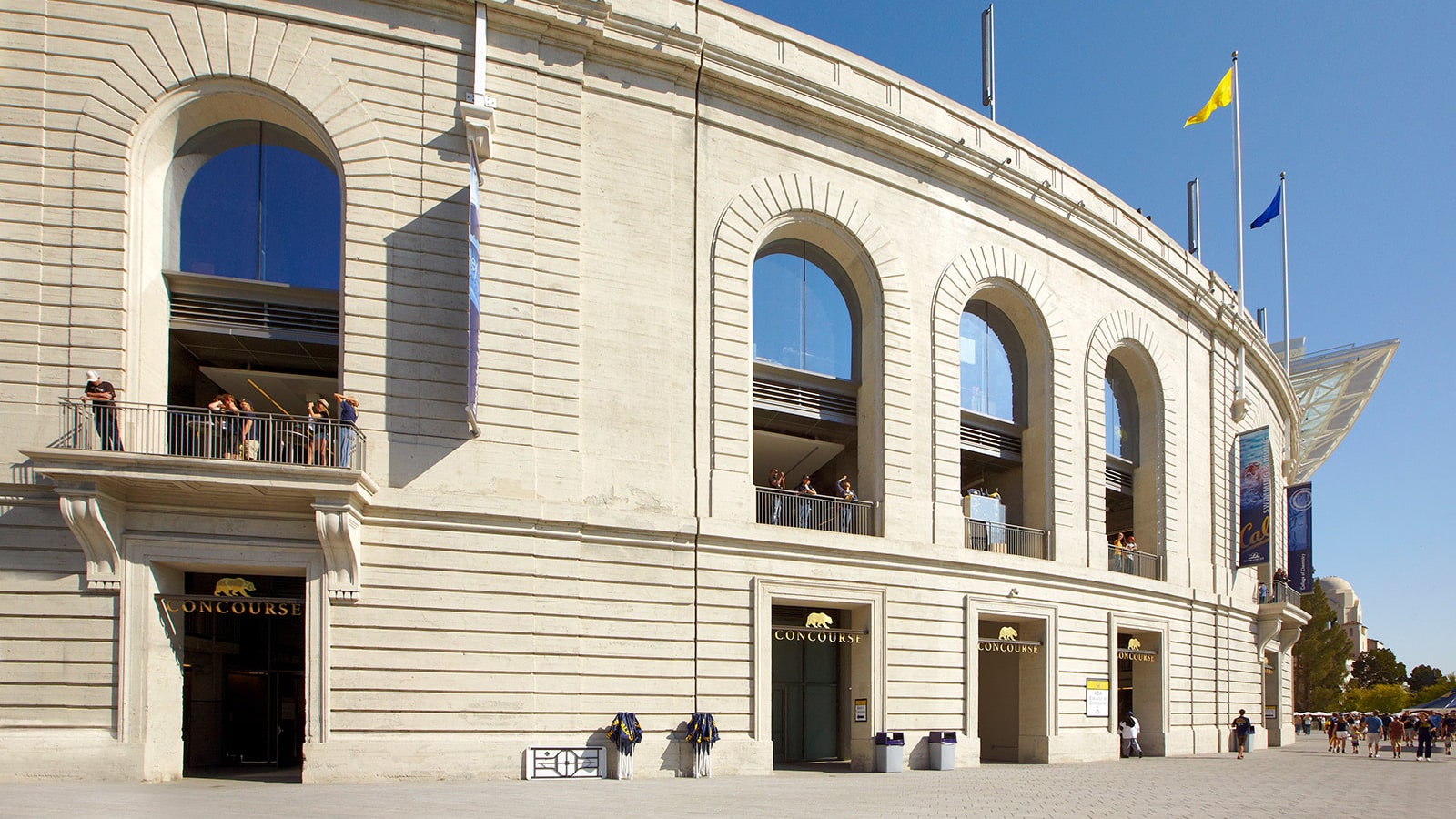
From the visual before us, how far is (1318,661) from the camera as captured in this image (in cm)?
7700

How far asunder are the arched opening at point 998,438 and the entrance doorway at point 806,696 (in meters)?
5.01

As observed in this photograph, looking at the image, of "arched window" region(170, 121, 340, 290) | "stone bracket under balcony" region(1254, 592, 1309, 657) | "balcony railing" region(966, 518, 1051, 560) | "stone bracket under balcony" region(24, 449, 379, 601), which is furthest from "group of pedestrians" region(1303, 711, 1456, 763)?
"arched window" region(170, 121, 340, 290)

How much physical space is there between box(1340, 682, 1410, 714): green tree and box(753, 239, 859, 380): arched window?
7319 cm

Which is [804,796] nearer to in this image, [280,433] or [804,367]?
[280,433]

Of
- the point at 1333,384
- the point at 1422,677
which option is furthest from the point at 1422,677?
the point at 1333,384

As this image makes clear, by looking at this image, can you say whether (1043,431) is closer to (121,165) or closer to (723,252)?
(723,252)

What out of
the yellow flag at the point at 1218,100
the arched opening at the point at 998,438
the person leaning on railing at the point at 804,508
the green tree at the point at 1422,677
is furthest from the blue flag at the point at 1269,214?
the green tree at the point at 1422,677

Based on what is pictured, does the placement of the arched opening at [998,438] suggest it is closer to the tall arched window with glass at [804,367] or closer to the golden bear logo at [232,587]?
the tall arched window with glass at [804,367]

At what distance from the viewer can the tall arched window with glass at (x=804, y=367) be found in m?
26.4

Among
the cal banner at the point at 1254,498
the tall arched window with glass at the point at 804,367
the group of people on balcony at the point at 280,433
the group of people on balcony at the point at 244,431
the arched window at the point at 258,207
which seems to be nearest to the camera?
the group of people on balcony at the point at 244,431

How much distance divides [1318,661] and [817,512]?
6475 cm

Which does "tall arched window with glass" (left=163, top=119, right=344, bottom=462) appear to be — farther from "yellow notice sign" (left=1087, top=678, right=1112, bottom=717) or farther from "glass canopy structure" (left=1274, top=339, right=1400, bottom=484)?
"glass canopy structure" (left=1274, top=339, right=1400, bottom=484)

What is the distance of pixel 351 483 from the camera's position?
1861cm

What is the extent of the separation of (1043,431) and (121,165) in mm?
22981
